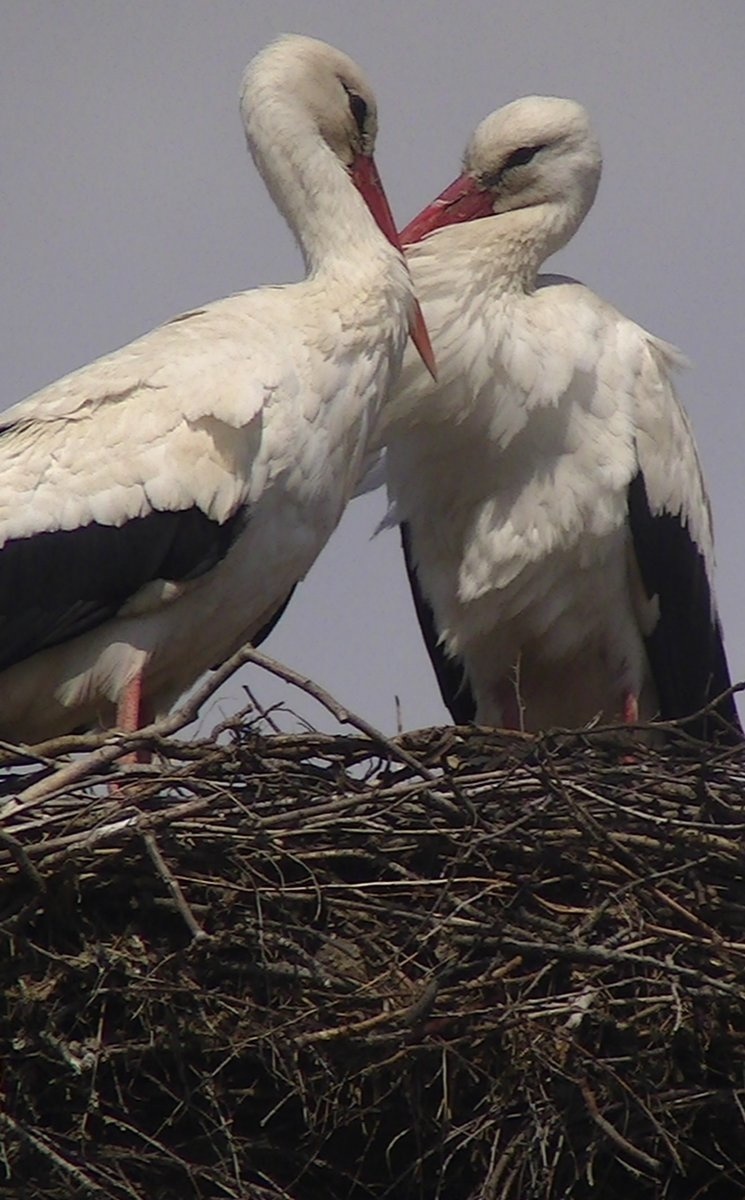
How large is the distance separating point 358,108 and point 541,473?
41.9 inches

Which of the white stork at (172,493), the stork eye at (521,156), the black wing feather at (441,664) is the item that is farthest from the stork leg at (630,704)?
the stork eye at (521,156)

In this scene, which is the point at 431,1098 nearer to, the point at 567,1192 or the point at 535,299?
the point at 567,1192

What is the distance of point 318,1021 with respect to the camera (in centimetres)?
561

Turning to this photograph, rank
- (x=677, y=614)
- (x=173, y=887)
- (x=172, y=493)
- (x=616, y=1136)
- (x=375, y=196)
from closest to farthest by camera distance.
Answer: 1. (x=616, y=1136)
2. (x=173, y=887)
3. (x=172, y=493)
4. (x=375, y=196)
5. (x=677, y=614)

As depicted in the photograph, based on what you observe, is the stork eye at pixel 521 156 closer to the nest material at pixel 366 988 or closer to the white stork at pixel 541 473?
the white stork at pixel 541 473

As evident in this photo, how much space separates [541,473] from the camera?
24.2 ft

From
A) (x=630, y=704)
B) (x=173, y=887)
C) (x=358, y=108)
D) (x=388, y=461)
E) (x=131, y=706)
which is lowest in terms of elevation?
(x=630, y=704)

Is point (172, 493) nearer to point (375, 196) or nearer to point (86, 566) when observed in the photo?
point (86, 566)

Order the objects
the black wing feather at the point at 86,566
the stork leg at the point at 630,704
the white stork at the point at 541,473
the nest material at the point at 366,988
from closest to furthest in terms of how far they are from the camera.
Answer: the nest material at the point at 366,988
the black wing feather at the point at 86,566
the white stork at the point at 541,473
the stork leg at the point at 630,704

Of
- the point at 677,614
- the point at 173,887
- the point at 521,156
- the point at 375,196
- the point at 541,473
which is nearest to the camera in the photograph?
the point at 173,887

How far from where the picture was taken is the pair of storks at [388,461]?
252 inches

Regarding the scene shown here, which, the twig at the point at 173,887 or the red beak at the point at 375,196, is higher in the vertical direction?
the red beak at the point at 375,196

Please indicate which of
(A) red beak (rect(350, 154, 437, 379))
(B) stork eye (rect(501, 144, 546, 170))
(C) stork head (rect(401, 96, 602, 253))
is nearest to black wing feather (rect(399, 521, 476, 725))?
(A) red beak (rect(350, 154, 437, 379))

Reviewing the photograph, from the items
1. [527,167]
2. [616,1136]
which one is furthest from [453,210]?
[616,1136]
